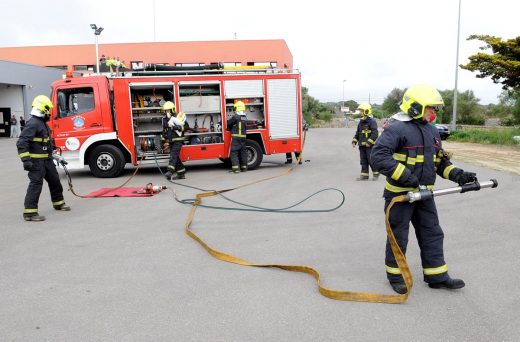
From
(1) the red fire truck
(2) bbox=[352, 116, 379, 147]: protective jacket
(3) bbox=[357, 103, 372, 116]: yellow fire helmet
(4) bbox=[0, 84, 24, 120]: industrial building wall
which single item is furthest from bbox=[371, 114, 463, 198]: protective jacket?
(4) bbox=[0, 84, 24, 120]: industrial building wall

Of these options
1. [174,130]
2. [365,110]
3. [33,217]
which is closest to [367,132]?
[365,110]

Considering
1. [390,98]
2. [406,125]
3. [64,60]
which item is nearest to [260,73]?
[406,125]

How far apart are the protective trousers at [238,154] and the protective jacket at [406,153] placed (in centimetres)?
791

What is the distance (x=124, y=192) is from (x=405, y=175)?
6474 mm

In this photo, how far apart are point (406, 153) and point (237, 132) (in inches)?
313

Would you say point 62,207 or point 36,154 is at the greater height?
point 36,154

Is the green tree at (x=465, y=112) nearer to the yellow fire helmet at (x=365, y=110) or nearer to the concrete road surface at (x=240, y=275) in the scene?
the yellow fire helmet at (x=365, y=110)

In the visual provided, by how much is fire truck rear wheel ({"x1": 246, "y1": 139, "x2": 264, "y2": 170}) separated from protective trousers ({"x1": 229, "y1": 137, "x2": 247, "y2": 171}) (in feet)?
1.01

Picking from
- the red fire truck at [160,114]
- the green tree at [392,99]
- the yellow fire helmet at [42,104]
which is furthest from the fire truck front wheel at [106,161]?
the green tree at [392,99]

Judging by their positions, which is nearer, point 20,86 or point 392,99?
point 20,86

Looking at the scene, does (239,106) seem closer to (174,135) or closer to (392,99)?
(174,135)

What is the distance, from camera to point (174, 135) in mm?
10883

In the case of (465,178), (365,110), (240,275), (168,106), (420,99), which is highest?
(168,106)

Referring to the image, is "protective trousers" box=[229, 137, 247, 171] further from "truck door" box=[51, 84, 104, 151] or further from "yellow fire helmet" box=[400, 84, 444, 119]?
"yellow fire helmet" box=[400, 84, 444, 119]
